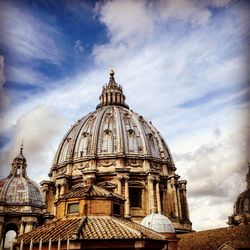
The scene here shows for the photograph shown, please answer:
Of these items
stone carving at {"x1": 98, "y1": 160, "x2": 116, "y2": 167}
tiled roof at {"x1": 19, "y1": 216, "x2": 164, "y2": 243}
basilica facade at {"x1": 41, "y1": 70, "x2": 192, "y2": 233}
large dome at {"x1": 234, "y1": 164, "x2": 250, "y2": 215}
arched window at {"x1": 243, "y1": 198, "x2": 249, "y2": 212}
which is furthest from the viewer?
large dome at {"x1": 234, "y1": 164, "x2": 250, "y2": 215}

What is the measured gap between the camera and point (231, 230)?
3203cm

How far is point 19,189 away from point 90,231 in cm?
3301

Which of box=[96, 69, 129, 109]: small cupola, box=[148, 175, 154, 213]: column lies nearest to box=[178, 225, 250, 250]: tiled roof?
box=[148, 175, 154, 213]: column

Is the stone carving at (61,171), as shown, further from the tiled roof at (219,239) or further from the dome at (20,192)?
the tiled roof at (219,239)

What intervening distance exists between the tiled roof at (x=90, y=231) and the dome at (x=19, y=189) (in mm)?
28467

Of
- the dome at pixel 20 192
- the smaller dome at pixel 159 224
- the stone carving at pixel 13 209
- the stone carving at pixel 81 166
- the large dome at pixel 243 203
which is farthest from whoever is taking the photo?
the large dome at pixel 243 203

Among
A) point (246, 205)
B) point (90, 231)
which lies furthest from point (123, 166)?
point (246, 205)

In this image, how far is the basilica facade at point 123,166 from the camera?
43.2m

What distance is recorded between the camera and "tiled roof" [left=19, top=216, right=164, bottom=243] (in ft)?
51.4

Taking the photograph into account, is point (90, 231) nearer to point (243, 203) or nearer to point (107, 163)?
point (107, 163)

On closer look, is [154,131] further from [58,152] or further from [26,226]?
[26,226]

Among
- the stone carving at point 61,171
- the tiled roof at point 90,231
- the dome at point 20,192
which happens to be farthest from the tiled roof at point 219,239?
the dome at point 20,192

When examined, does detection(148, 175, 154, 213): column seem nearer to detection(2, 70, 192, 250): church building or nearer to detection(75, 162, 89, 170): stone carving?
detection(2, 70, 192, 250): church building

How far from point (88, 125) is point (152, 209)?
1919cm
